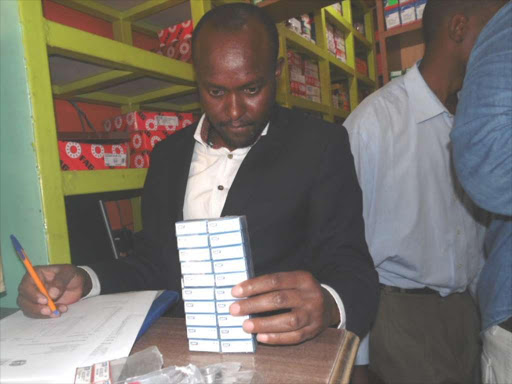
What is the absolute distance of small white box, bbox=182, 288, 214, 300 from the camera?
1.81 ft

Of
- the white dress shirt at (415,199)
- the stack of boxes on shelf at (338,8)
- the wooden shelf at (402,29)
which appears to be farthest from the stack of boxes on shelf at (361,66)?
the white dress shirt at (415,199)

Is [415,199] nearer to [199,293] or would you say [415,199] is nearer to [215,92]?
[215,92]

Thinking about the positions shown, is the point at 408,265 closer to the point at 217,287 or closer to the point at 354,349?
the point at 354,349

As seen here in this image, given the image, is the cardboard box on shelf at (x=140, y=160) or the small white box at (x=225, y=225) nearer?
the small white box at (x=225, y=225)

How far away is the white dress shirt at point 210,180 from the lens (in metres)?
1.02

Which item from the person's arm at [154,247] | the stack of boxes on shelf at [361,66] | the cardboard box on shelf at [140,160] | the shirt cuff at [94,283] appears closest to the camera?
the shirt cuff at [94,283]

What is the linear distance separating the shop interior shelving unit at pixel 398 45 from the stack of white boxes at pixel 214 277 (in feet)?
6.89

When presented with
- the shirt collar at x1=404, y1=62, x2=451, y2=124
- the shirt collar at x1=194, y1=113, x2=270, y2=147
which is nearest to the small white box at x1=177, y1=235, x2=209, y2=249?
the shirt collar at x1=194, y1=113, x2=270, y2=147

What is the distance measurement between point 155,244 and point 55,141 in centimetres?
38

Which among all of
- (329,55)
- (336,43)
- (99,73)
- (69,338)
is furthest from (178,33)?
(336,43)

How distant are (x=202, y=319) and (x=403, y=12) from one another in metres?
2.41

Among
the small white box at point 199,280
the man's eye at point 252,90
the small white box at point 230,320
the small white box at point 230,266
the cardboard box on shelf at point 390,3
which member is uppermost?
the cardboard box on shelf at point 390,3

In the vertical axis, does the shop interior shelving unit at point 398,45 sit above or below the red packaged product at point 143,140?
above

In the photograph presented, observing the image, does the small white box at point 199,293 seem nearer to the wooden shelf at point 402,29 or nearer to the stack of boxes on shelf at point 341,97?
the wooden shelf at point 402,29
